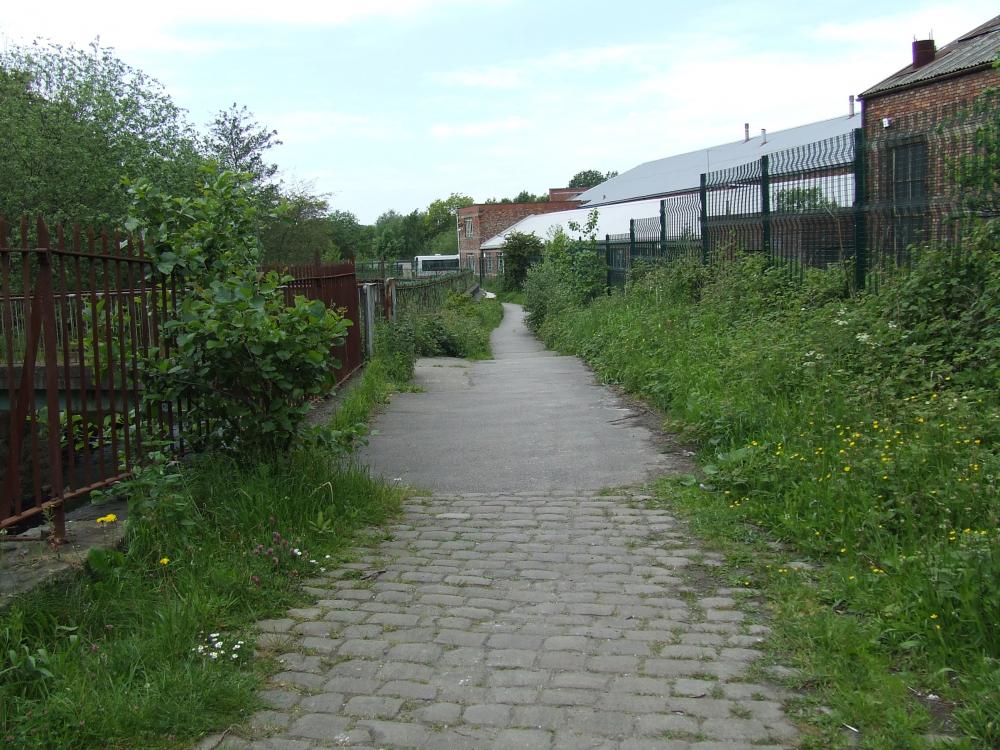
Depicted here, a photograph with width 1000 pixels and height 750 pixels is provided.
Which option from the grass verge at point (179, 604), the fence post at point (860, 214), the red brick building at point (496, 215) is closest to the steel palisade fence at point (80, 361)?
the grass verge at point (179, 604)

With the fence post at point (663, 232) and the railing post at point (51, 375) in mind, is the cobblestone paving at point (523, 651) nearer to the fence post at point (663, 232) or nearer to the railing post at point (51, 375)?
the railing post at point (51, 375)

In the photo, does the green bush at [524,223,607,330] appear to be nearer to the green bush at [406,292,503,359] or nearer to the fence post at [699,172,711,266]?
the green bush at [406,292,503,359]

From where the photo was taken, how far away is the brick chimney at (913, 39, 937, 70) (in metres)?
22.9

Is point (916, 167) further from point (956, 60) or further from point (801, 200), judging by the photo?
point (956, 60)

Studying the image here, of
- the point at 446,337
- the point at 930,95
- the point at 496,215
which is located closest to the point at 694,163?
the point at 496,215

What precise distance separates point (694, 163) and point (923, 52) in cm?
2880

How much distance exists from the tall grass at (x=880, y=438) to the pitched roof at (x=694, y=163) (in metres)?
25.3

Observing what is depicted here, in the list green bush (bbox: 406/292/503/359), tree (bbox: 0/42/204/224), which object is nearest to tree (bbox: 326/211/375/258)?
tree (bbox: 0/42/204/224)

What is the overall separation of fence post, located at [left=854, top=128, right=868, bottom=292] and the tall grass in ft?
0.66

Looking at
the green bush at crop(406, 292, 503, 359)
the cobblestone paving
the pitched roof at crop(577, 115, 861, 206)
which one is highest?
the pitched roof at crop(577, 115, 861, 206)

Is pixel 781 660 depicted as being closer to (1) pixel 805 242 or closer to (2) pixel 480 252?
(1) pixel 805 242

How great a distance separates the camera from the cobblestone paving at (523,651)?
3.33m

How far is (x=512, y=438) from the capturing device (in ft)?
29.0

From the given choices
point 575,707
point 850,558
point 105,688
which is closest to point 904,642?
point 850,558
